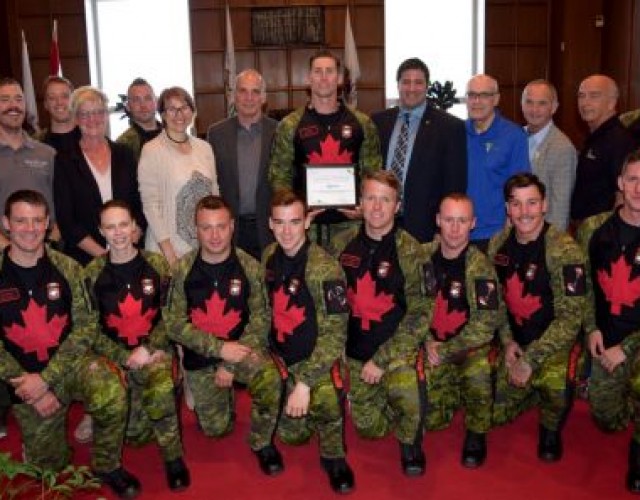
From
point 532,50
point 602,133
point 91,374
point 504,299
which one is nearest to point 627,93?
point 532,50

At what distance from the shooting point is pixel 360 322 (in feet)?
12.0

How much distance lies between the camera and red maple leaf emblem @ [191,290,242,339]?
3.59 meters

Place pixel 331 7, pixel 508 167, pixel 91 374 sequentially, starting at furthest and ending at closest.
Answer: pixel 331 7 → pixel 508 167 → pixel 91 374

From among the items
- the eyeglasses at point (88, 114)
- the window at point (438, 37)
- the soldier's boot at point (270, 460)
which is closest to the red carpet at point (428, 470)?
the soldier's boot at point (270, 460)

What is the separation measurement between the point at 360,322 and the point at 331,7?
9445mm

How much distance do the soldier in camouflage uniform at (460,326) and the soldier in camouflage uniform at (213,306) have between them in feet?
3.17

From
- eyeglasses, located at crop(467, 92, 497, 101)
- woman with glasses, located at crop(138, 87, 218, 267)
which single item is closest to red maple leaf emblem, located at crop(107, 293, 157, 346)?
woman with glasses, located at crop(138, 87, 218, 267)

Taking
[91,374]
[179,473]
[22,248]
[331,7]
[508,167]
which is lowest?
[179,473]

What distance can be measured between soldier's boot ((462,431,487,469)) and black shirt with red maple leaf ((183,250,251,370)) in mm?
1371

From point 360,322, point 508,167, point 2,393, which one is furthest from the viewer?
point 508,167

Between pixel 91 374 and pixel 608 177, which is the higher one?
pixel 608 177

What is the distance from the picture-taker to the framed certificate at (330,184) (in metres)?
4.09

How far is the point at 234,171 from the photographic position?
438 centimetres

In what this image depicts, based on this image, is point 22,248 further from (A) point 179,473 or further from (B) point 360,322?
(B) point 360,322
